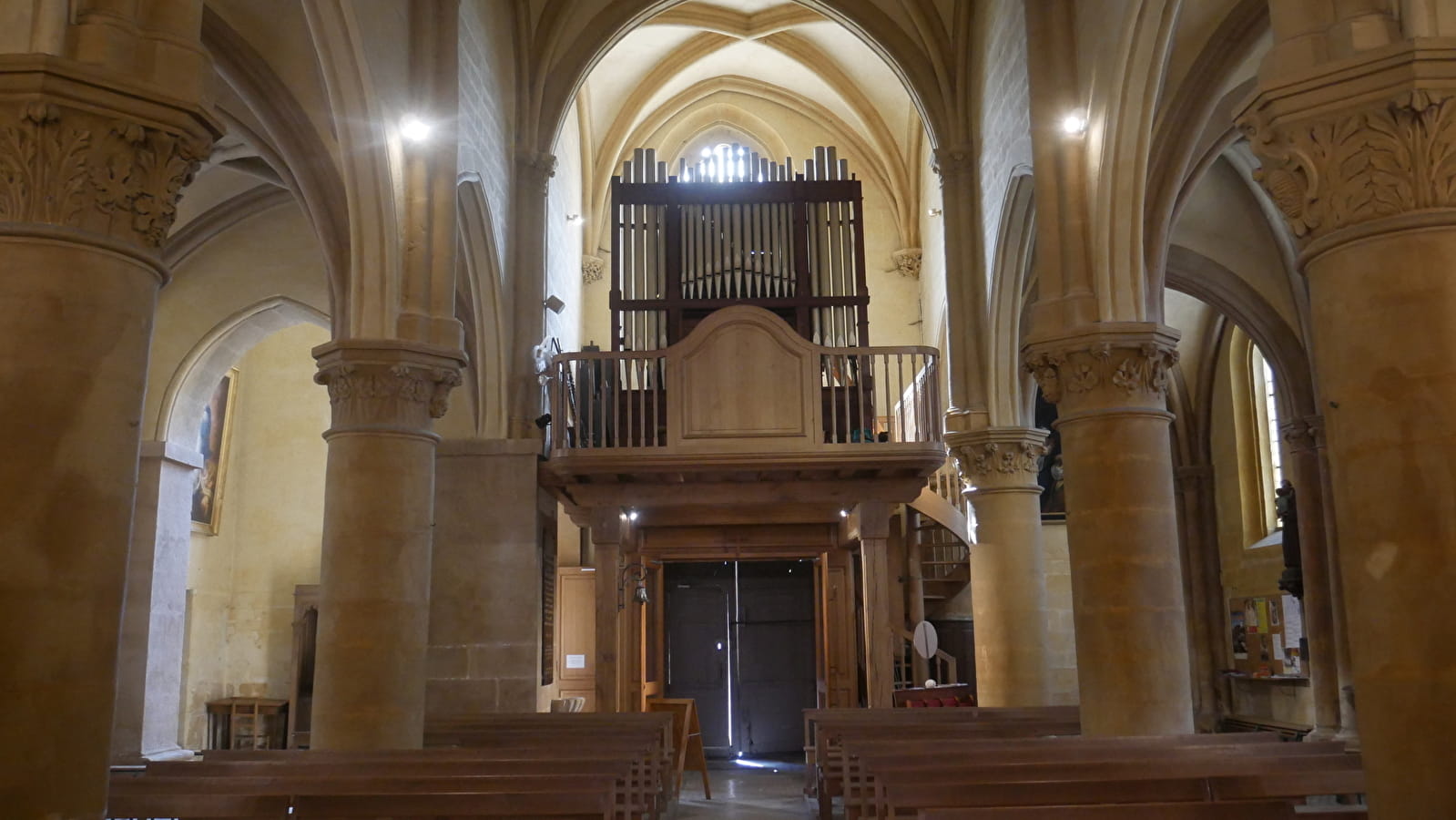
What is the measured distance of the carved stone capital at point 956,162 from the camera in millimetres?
15391

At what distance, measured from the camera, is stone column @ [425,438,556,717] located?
537 inches

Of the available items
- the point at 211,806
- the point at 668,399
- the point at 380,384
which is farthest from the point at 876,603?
the point at 211,806

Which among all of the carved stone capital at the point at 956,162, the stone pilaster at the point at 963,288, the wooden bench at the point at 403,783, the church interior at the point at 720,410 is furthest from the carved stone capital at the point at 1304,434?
the wooden bench at the point at 403,783

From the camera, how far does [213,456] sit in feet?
63.5

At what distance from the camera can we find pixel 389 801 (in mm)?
5094

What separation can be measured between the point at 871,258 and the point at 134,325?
21.4 m

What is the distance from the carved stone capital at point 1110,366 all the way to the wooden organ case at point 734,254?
6.63 meters

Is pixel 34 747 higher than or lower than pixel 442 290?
lower

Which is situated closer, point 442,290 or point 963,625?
point 442,290

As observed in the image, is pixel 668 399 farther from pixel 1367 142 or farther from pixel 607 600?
pixel 1367 142

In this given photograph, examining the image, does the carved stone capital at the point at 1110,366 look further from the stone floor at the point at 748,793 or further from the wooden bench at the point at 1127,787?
the stone floor at the point at 748,793

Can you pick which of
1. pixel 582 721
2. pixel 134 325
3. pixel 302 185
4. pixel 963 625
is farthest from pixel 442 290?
pixel 963 625

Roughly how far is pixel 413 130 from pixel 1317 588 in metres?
11.5

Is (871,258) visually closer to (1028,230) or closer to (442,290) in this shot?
(1028,230)
